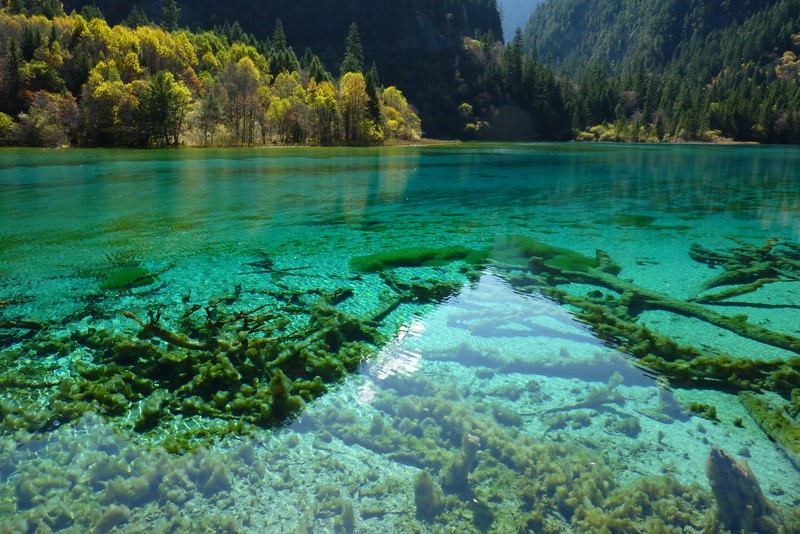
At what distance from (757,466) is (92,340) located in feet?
29.2

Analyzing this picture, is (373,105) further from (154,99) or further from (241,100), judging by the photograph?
(154,99)

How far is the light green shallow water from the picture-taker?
14.8 ft

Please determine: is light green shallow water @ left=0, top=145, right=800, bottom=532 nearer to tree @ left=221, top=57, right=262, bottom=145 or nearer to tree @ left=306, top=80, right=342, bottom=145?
tree @ left=306, top=80, right=342, bottom=145

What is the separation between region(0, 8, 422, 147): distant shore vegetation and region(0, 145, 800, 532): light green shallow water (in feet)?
234

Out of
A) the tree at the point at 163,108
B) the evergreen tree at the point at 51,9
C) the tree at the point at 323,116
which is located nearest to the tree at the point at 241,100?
the tree at the point at 163,108

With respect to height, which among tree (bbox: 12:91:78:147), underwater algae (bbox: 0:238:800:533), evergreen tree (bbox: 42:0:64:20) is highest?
evergreen tree (bbox: 42:0:64:20)

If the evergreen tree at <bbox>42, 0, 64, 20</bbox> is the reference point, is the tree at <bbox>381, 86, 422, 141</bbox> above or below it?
below

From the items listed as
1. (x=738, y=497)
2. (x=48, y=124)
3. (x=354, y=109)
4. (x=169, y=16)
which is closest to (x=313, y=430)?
(x=738, y=497)

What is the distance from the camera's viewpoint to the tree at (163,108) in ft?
242

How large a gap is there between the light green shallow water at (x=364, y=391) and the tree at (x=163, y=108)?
67258mm

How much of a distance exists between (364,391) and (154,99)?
81.0 m

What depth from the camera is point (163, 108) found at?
74625 mm

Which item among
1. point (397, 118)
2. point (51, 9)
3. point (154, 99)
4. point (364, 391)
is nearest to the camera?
point (364, 391)

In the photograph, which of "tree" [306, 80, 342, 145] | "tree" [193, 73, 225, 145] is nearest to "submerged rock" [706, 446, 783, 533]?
"tree" [306, 80, 342, 145]
